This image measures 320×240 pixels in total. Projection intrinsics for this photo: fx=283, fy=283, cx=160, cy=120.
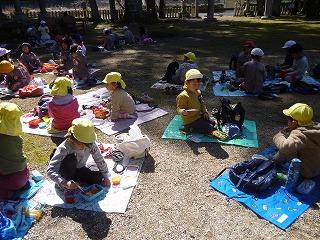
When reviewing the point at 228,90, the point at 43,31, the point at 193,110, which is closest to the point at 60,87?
the point at 193,110

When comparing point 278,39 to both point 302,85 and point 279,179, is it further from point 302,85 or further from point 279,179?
point 279,179

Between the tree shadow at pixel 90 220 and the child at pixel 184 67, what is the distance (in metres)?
4.98

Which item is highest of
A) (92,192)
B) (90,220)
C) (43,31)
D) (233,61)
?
(43,31)

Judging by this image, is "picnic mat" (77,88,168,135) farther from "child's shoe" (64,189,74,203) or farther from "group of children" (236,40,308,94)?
"group of children" (236,40,308,94)

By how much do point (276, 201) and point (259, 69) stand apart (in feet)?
14.0

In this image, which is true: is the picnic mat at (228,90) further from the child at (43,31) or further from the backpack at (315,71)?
the child at (43,31)

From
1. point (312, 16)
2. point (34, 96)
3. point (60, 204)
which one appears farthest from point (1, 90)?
point (312, 16)

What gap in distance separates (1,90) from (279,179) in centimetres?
754

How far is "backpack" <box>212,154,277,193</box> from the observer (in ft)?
12.6

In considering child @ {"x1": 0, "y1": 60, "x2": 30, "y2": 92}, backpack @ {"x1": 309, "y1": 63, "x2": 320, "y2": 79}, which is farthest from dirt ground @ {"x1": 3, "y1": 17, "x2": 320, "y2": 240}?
backpack @ {"x1": 309, "y1": 63, "x2": 320, "y2": 79}

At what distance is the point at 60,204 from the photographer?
12.2ft

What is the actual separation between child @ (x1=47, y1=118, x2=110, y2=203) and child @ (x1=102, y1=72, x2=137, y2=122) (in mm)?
2119

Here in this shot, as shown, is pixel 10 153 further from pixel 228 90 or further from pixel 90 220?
pixel 228 90

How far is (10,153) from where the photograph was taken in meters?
3.57
